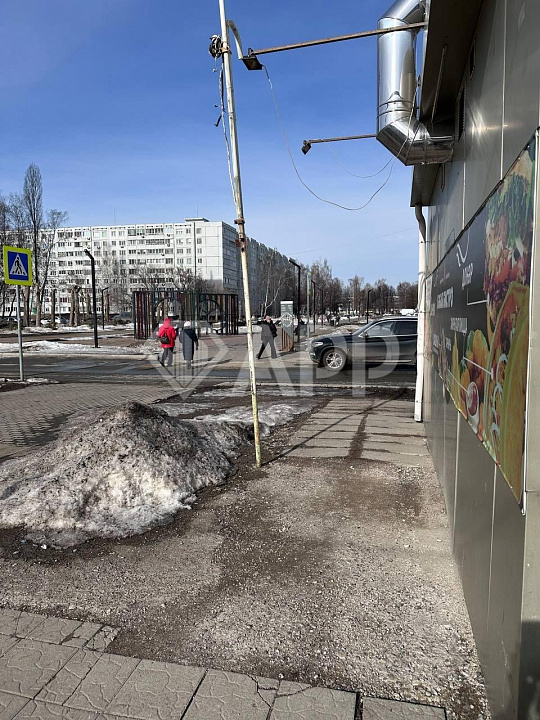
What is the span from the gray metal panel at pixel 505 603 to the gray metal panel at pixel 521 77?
131 cm

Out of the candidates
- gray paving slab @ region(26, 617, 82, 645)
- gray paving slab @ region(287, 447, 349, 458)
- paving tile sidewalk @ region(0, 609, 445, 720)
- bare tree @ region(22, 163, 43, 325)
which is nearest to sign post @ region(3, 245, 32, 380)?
gray paving slab @ region(287, 447, 349, 458)

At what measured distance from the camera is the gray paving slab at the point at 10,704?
7.44 ft

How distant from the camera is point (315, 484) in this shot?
5.44m

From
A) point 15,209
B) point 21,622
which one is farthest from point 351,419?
point 15,209

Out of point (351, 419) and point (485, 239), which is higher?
point (485, 239)

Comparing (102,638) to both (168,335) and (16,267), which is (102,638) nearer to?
(16,267)

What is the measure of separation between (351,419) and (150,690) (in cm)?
682

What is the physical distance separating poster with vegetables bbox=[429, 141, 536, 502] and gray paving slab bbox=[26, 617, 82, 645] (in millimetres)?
2390

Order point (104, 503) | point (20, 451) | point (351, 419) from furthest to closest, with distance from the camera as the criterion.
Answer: point (351, 419) < point (20, 451) < point (104, 503)

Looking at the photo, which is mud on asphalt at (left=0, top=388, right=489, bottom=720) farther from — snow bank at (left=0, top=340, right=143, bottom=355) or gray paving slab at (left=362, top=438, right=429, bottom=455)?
snow bank at (left=0, top=340, right=143, bottom=355)

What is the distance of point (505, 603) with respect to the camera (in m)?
2.02

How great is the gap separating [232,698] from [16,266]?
13.0 meters

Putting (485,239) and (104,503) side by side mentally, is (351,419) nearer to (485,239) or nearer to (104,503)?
(104,503)

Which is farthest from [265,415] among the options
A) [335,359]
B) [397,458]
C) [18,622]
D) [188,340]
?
[188,340]
